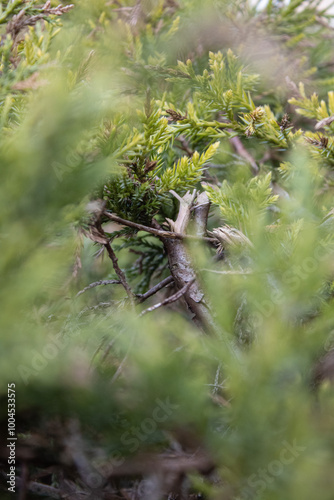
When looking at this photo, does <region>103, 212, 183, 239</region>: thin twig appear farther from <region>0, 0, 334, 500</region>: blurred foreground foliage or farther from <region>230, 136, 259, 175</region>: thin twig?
<region>230, 136, 259, 175</region>: thin twig

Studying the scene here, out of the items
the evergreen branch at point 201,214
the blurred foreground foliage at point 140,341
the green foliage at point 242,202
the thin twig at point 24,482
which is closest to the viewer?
the blurred foreground foliage at point 140,341

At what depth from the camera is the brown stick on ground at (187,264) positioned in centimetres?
80

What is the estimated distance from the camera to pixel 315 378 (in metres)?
0.60

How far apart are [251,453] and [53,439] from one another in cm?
27

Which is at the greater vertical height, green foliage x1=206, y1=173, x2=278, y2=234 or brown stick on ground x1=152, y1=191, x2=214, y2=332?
green foliage x1=206, y1=173, x2=278, y2=234

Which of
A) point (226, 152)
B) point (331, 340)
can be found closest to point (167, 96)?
point (226, 152)

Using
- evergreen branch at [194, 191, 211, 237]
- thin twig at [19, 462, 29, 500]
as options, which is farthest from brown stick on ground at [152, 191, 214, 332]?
thin twig at [19, 462, 29, 500]

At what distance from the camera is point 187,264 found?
87 cm

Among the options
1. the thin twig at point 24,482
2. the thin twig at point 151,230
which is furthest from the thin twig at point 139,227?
the thin twig at point 24,482

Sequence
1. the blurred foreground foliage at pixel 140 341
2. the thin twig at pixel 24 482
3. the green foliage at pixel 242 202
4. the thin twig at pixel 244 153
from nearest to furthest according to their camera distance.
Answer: the blurred foreground foliage at pixel 140 341
the thin twig at pixel 24 482
the green foliage at pixel 242 202
the thin twig at pixel 244 153

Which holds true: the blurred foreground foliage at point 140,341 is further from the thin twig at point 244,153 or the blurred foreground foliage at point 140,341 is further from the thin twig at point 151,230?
the thin twig at point 244,153

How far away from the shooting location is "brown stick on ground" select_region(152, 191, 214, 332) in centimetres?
80

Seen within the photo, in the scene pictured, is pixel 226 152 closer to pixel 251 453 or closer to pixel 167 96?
pixel 167 96

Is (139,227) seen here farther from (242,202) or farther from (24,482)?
(24,482)
